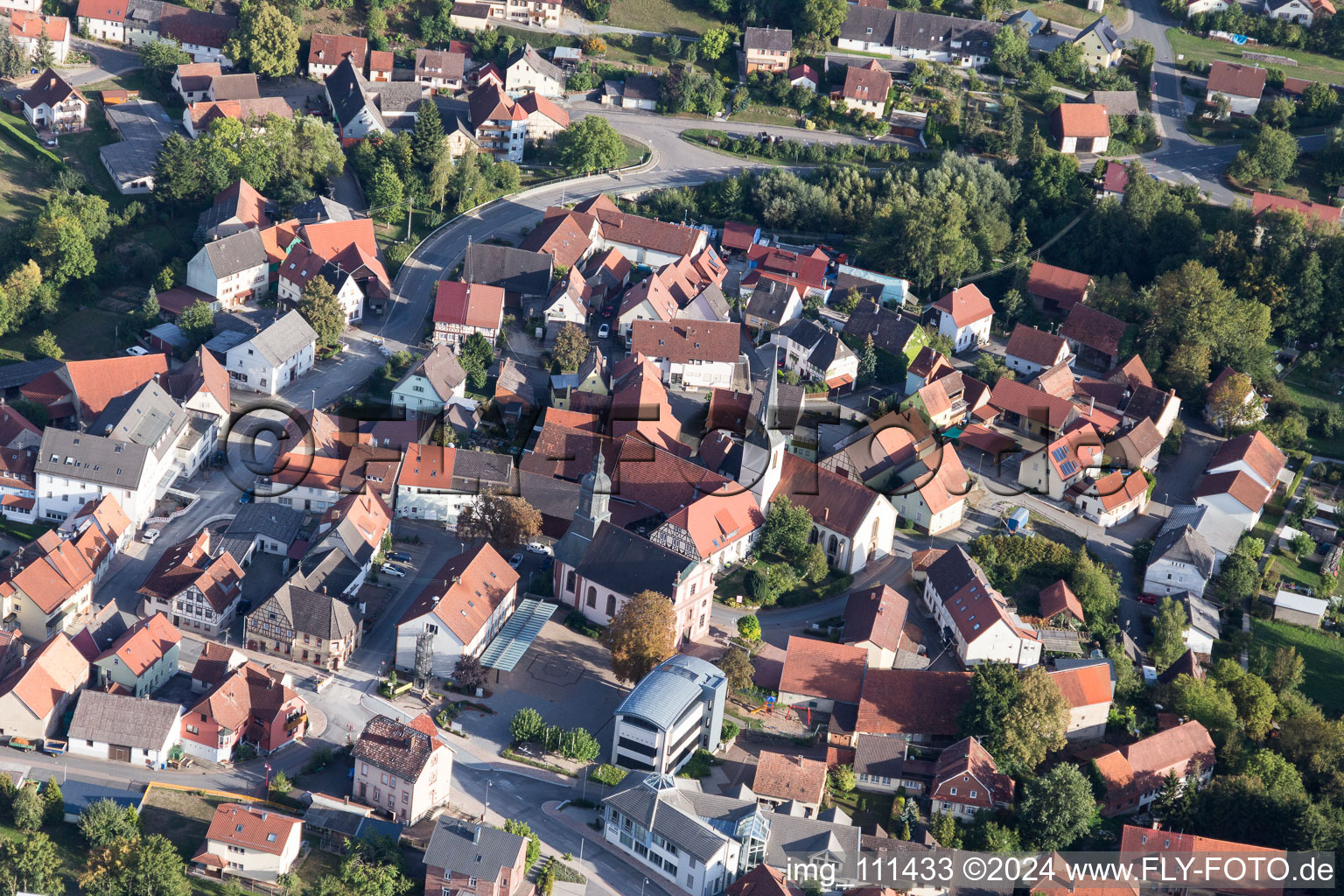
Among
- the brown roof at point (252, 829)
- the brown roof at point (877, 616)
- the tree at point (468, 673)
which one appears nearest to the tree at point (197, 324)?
the tree at point (468, 673)

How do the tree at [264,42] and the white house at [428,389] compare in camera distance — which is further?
Answer: the tree at [264,42]

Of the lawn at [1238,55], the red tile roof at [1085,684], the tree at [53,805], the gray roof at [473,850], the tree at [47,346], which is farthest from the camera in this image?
the lawn at [1238,55]

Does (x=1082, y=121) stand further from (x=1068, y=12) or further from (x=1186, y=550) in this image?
(x=1186, y=550)

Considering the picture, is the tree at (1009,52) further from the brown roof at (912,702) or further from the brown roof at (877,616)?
the brown roof at (912,702)

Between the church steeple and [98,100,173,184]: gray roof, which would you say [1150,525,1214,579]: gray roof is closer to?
the church steeple

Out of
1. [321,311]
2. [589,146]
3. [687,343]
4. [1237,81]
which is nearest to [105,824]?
[321,311]

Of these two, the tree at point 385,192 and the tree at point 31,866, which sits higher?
the tree at point 385,192

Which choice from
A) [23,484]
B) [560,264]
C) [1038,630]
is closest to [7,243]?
[23,484]
